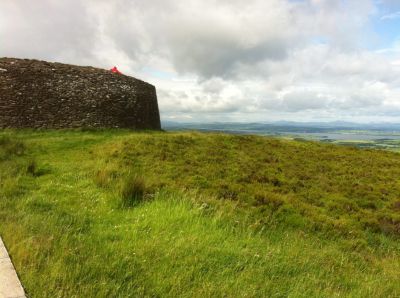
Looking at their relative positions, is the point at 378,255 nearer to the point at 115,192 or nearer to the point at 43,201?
the point at 115,192

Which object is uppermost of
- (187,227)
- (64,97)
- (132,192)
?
(64,97)

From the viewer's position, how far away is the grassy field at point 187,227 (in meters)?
5.43

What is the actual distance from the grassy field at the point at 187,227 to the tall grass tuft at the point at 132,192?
0.03 metres

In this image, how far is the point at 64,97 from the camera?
26000 millimetres

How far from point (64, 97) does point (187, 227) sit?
71.1 feet

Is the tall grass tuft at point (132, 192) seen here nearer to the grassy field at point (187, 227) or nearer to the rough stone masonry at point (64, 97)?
the grassy field at point (187, 227)

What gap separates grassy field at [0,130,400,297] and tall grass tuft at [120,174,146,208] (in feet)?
0.11

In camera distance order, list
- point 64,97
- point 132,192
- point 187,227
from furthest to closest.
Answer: point 64,97
point 132,192
point 187,227

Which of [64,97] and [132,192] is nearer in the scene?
[132,192]

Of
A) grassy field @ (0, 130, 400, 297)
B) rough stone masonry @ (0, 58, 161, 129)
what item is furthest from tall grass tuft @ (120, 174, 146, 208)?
rough stone masonry @ (0, 58, 161, 129)

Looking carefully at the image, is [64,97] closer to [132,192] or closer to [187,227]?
[132,192]

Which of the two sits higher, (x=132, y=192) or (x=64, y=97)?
(x=64, y=97)

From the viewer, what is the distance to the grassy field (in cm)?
543

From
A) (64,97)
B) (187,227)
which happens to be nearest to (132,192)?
(187,227)
